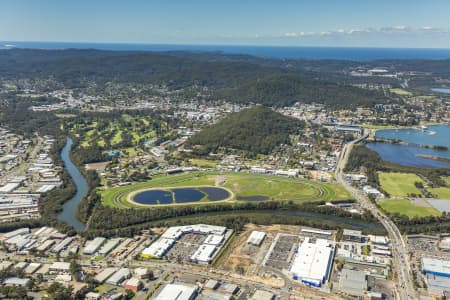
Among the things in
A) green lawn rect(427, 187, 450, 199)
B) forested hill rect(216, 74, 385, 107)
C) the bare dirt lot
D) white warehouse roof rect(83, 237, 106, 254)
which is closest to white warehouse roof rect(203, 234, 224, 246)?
the bare dirt lot

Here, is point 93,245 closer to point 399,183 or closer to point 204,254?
point 204,254

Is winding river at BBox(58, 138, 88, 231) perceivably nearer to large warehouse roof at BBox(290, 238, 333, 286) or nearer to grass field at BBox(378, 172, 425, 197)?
large warehouse roof at BBox(290, 238, 333, 286)

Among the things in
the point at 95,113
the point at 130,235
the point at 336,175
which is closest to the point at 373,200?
the point at 336,175

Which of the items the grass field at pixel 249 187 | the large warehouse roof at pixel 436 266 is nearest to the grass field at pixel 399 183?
the grass field at pixel 249 187

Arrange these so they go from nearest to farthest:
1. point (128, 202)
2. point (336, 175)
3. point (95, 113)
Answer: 1. point (128, 202)
2. point (336, 175)
3. point (95, 113)

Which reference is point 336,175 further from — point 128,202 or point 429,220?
point 128,202
